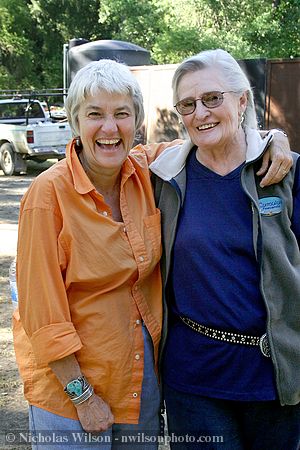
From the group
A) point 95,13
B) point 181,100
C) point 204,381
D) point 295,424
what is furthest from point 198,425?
point 95,13

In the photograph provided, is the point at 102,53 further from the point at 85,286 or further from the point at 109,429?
the point at 109,429

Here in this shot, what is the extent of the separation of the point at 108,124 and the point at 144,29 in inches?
1089

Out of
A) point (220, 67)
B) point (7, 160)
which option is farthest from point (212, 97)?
point (7, 160)

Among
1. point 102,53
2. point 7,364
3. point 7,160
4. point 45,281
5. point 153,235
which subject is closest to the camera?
point 45,281

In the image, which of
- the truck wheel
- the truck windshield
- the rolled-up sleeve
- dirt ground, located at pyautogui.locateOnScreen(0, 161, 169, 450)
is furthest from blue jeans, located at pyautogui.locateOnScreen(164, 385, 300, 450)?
the truck windshield

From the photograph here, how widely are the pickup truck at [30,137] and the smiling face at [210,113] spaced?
12736mm

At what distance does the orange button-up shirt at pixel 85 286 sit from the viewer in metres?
2.10

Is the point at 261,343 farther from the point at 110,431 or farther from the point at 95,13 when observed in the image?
the point at 95,13

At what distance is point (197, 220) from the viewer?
88.0 inches

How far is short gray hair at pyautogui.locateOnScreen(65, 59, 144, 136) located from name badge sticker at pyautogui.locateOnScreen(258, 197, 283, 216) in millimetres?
566

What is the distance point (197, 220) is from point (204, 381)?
0.56 m

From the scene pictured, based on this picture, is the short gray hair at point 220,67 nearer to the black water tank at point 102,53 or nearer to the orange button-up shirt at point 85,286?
the orange button-up shirt at point 85,286

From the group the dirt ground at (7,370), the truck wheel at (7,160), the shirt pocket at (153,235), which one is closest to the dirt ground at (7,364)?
the dirt ground at (7,370)

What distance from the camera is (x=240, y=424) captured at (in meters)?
2.28
